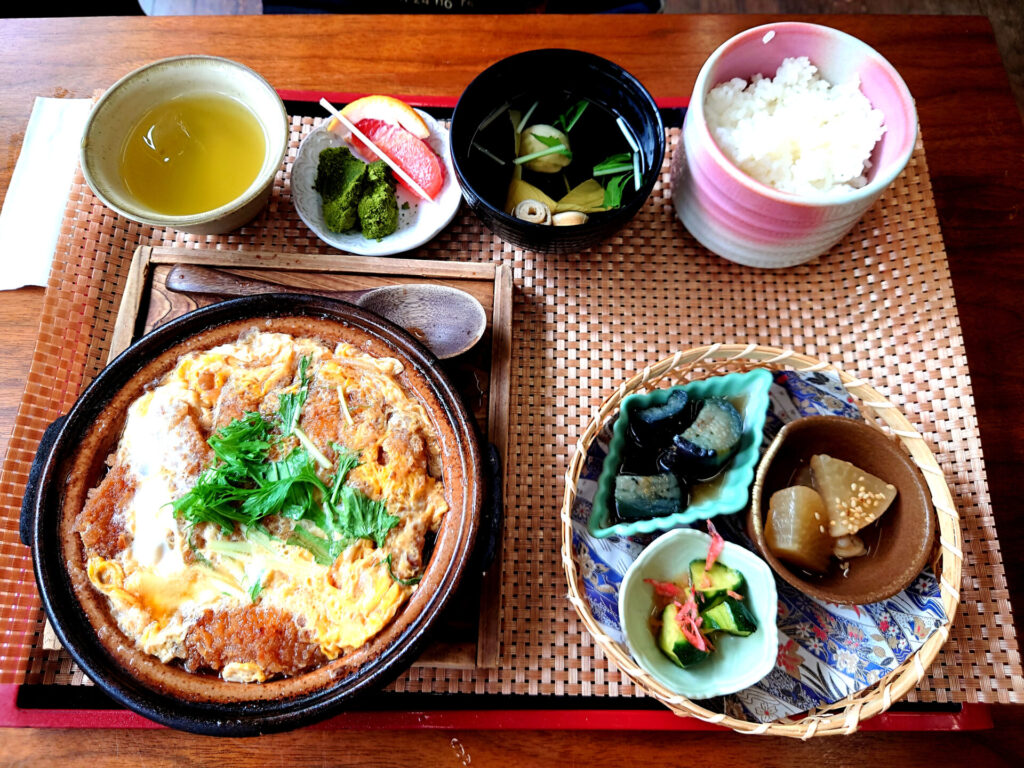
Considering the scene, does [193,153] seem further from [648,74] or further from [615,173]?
[648,74]

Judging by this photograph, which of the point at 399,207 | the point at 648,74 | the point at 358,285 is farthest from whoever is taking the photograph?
the point at 648,74

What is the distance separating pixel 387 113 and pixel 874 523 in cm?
181

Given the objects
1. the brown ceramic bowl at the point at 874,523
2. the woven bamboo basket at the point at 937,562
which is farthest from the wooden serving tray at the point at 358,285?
the brown ceramic bowl at the point at 874,523

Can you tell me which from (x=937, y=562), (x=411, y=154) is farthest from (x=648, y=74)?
(x=937, y=562)

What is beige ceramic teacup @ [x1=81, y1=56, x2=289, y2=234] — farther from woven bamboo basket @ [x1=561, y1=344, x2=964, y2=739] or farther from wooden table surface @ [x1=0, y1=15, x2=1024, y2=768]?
woven bamboo basket @ [x1=561, y1=344, x2=964, y2=739]

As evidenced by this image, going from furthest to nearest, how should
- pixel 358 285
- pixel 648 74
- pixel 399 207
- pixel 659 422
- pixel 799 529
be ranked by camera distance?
pixel 648 74 → pixel 399 207 → pixel 358 285 → pixel 659 422 → pixel 799 529

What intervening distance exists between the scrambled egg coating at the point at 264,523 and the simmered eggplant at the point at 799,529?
2.60 ft

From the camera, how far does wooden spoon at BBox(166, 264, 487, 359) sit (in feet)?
6.38

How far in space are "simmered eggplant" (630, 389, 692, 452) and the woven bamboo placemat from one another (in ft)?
0.99

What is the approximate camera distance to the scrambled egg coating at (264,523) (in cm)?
155

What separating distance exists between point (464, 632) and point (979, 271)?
1.95 metres

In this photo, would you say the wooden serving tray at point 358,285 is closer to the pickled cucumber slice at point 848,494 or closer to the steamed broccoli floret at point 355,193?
the steamed broccoli floret at point 355,193

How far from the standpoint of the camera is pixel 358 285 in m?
2.02

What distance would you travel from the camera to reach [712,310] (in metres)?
2.13
